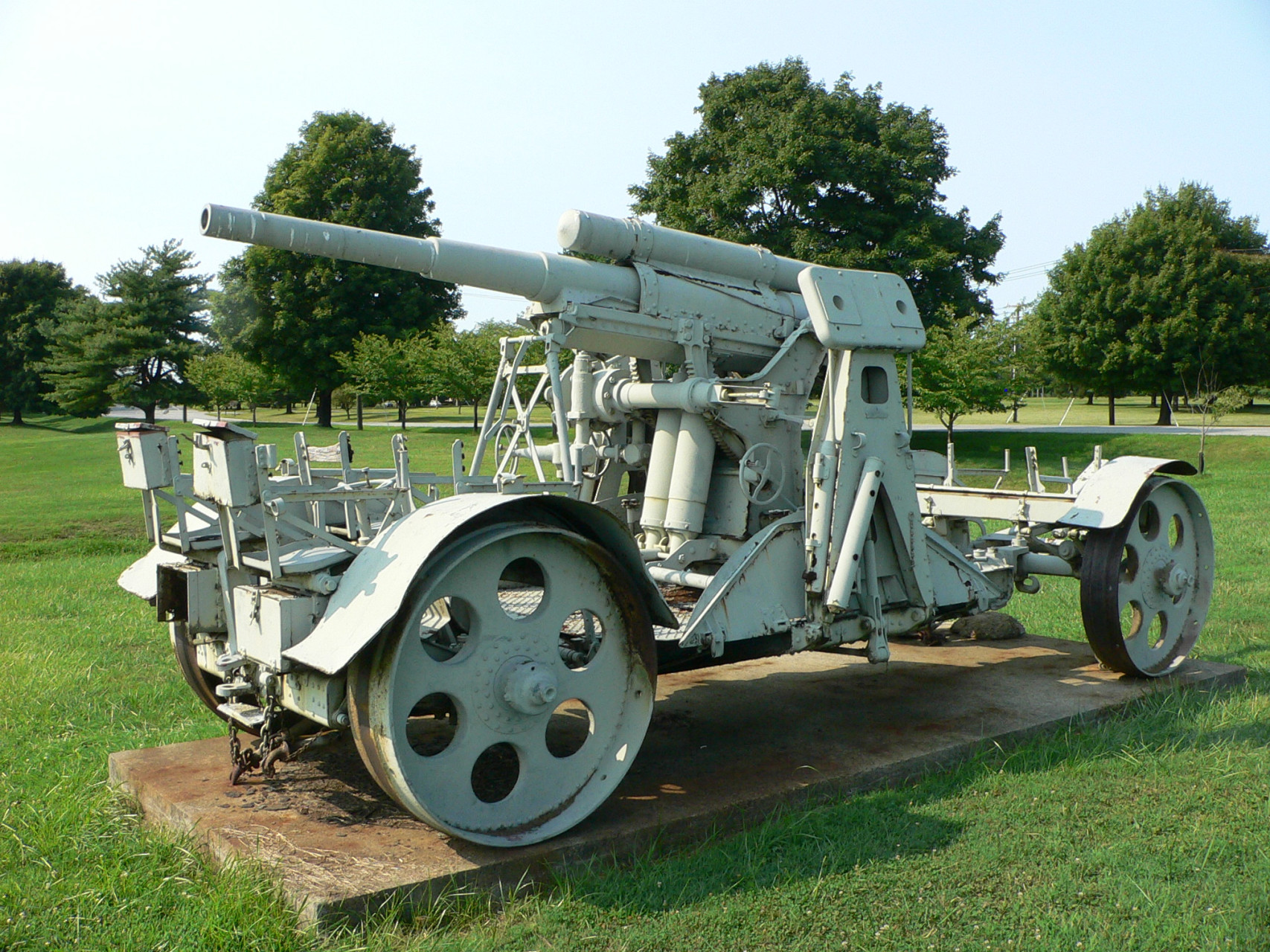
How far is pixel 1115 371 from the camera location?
40594mm

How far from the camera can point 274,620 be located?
404 centimetres

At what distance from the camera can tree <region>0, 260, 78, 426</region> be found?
187 ft

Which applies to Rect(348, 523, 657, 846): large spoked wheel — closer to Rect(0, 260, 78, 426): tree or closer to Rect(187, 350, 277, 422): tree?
Rect(187, 350, 277, 422): tree

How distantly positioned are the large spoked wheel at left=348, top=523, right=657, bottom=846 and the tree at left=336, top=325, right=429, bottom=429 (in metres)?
29.7

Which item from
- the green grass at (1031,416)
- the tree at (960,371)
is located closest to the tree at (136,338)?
the green grass at (1031,416)

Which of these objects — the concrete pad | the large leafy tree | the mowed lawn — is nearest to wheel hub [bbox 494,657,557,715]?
the concrete pad

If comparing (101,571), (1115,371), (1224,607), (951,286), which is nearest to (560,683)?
(1224,607)

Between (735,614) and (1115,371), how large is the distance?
129 feet

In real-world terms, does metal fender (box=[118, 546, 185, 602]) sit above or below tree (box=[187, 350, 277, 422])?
below

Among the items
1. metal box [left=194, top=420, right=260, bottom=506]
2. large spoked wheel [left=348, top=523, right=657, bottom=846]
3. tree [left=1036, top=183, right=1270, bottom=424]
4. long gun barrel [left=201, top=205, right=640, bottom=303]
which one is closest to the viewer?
large spoked wheel [left=348, top=523, right=657, bottom=846]

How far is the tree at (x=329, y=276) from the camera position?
129 feet

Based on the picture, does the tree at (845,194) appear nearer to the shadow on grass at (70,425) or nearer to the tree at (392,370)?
the tree at (392,370)

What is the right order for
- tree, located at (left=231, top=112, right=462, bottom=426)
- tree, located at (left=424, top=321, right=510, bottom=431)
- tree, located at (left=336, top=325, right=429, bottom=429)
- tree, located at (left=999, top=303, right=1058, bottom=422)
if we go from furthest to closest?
tree, located at (left=231, top=112, right=462, bottom=426) → tree, located at (left=336, top=325, right=429, bottom=429) → tree, located at (left=424, top=321, right=510, bottom=431) → tree, located at (left=999, top=303, right=1058, bottom=422)

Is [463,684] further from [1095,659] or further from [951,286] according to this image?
[951,286]
